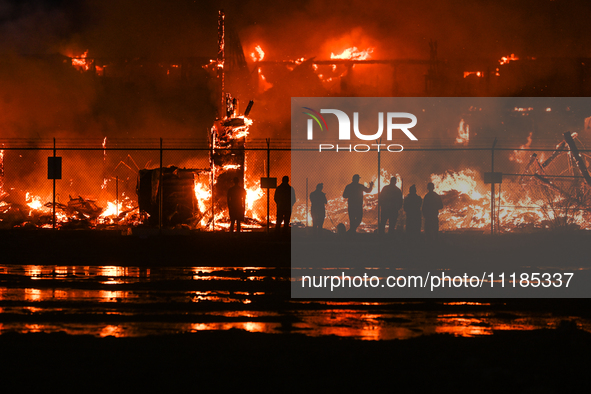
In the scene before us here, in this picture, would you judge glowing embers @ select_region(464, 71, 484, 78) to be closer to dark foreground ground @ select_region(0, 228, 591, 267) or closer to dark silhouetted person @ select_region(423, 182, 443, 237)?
dark foreground ground @ select_region(0, 228, 591, 267)

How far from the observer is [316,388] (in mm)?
3232

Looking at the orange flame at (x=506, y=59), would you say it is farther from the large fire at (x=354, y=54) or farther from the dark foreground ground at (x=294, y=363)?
the dark foreground ground at (x=294, y=363)

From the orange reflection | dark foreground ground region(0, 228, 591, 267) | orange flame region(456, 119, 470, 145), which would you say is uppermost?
orange flame region(456, 119, 470, 145)

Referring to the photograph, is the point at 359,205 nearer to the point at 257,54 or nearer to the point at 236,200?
the point at 236,200

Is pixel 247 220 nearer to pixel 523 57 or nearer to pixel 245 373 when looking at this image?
pixel 245 373

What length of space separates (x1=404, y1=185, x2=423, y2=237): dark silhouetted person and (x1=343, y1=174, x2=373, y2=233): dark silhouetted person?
1.22 meters

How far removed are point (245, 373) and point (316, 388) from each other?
2.03ft

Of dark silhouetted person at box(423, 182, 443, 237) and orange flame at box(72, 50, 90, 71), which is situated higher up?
orange flame at box(72, 50, 90, 71)

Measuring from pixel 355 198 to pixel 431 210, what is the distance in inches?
81.3

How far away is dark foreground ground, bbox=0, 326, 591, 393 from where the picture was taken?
3275 millimetres

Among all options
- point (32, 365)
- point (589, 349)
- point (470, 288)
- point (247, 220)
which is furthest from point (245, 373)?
point (247, 220)

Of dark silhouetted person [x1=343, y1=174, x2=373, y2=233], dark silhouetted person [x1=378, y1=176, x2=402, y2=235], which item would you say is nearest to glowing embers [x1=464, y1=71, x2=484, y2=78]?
dark silhouetted person [x1=378, y1=176, x2=402, y2=235]

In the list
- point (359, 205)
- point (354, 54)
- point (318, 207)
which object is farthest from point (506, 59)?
point (318, 207)

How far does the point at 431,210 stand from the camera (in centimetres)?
1160
